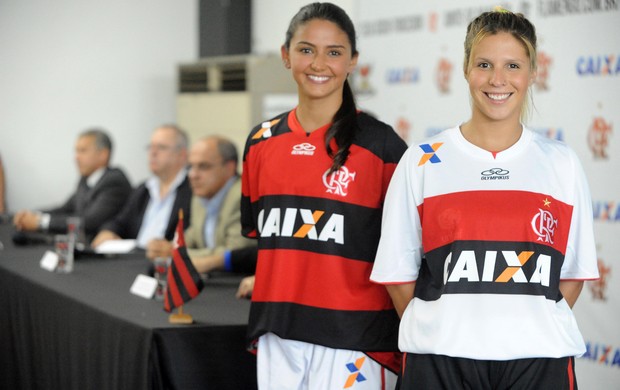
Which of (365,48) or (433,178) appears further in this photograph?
(365,48)

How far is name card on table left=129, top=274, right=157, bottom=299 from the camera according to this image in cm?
290

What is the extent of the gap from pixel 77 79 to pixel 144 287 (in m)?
4.88

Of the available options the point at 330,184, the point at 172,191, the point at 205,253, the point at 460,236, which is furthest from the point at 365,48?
the point at 460,236

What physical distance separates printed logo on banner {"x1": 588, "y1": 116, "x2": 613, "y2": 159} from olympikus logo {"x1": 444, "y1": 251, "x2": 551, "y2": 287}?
6.76ft

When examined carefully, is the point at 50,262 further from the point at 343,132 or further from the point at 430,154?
the point at 430,154

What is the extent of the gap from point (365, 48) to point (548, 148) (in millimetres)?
3472

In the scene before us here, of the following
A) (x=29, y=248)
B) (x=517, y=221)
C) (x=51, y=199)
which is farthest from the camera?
(x=51, y=199)

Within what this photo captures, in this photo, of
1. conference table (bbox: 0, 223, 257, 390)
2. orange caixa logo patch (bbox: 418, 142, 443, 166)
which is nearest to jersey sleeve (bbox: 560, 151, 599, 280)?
orange caixa logo patch (bbox: 418, 142, 443, 166)

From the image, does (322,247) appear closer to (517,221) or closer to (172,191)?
(517,221)

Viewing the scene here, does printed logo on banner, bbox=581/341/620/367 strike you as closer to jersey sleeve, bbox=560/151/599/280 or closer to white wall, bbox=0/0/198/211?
jersey sleeve, bbox=560/151/599/280

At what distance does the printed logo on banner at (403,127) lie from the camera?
4711mm

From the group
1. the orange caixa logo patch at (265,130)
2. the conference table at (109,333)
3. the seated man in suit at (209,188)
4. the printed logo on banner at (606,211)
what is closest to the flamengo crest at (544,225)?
the orange caixa logo patch at (265,130)

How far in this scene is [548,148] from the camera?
1696 millimetres

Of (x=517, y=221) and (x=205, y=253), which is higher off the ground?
(x=517, y=221)
